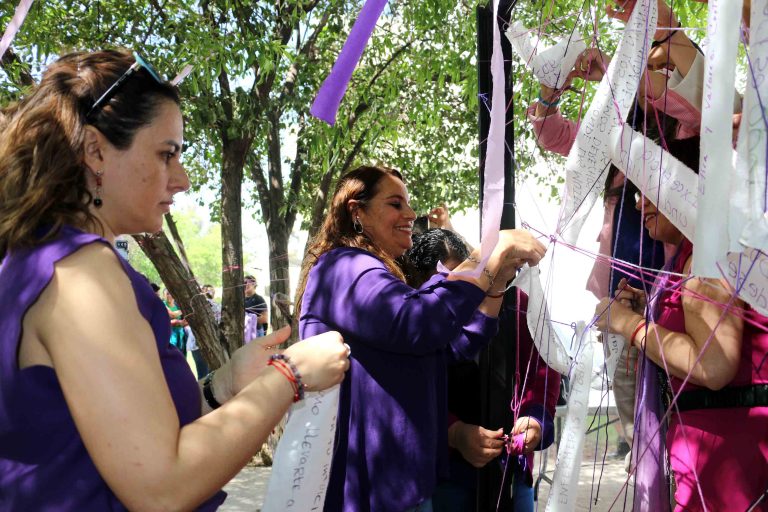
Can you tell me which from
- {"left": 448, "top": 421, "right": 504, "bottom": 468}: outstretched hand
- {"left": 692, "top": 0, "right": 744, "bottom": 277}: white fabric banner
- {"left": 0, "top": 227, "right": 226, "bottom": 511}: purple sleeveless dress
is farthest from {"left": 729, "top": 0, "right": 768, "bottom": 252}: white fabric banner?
{"left": 448, "top": 421, "right": 504, "bottom": 468}: outstretched hand

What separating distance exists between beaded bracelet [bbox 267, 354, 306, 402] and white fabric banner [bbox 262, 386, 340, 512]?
1.65ft

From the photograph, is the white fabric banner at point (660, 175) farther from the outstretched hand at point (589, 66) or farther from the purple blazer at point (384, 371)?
the purple blazer at point (384, 371)

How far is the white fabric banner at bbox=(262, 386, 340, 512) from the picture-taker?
74.5 inches

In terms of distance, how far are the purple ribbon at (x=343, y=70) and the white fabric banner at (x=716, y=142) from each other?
830 mm

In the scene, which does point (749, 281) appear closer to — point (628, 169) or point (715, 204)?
point (715, 204)

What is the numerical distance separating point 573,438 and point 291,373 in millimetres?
930

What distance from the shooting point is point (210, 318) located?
21.5 feet

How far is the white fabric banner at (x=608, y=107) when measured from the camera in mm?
1639

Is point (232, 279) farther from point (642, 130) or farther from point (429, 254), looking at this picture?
point (642, 130)

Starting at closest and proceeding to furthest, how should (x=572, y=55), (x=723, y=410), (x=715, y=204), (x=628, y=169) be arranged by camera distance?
(x=715, y=204), (x=628, y=169), (x=723, y=410), (x=572, y=55)

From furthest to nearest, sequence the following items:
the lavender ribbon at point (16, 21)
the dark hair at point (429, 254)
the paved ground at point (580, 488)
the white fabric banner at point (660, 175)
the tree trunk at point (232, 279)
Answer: the tree trunk at point (232, 279) → the paved ground at point (580, 488) → the dark hair at point (429, 254) → the lavender ribbon at point (16, 21) → the white fabric banner at point (660, 175)

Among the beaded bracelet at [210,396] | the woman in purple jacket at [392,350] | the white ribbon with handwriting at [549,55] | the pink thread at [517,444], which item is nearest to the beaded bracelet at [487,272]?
the woman in purple jacket at [392,350]

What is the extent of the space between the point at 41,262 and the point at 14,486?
0.35m

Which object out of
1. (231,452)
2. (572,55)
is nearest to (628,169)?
(572,55)
